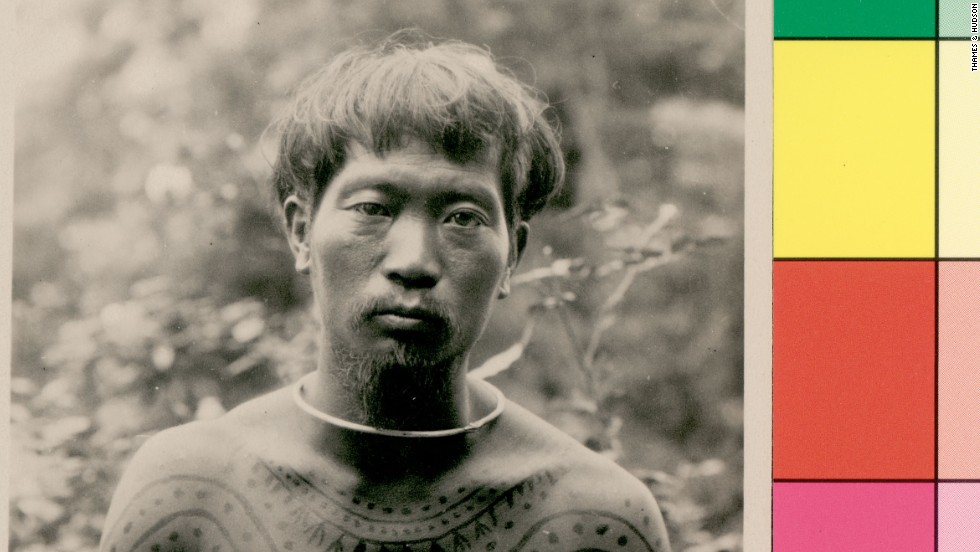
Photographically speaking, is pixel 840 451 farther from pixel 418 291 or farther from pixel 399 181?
pixel 399 181

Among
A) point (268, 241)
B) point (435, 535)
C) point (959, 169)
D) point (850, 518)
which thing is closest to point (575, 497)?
point (435, 535)

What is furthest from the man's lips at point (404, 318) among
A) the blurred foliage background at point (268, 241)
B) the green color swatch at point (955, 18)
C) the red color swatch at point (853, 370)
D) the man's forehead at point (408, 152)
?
the green color swatch at point (955, 18)

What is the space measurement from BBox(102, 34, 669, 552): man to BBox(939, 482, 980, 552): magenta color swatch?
564 mm

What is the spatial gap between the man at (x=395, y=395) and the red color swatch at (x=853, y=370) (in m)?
0.34

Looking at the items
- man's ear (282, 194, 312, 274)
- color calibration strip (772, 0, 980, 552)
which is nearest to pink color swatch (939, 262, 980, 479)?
color calibration strip (772, 0, 980, 552)

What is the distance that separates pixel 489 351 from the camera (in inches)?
64.8

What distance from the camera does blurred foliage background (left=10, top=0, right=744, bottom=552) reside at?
1643 mm

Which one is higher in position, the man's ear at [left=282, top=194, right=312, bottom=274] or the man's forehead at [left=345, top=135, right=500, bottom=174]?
the man's forehead at [left=345, top=135, right=500, bottom=174]

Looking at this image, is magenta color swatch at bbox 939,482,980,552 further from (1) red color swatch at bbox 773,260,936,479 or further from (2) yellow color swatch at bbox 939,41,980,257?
(2) yellow color swatch at bbox 939,41,980,257

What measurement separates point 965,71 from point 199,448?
166 centimetres

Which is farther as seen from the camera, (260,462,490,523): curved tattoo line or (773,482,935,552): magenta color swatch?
(773,482,935,552): magenta color swatch

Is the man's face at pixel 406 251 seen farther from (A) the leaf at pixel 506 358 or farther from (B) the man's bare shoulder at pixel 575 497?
(B) the man's bare shoulder at pixel 575 497

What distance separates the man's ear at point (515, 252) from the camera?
64.5 inches

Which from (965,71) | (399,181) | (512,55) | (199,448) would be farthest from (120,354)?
(965,71)
